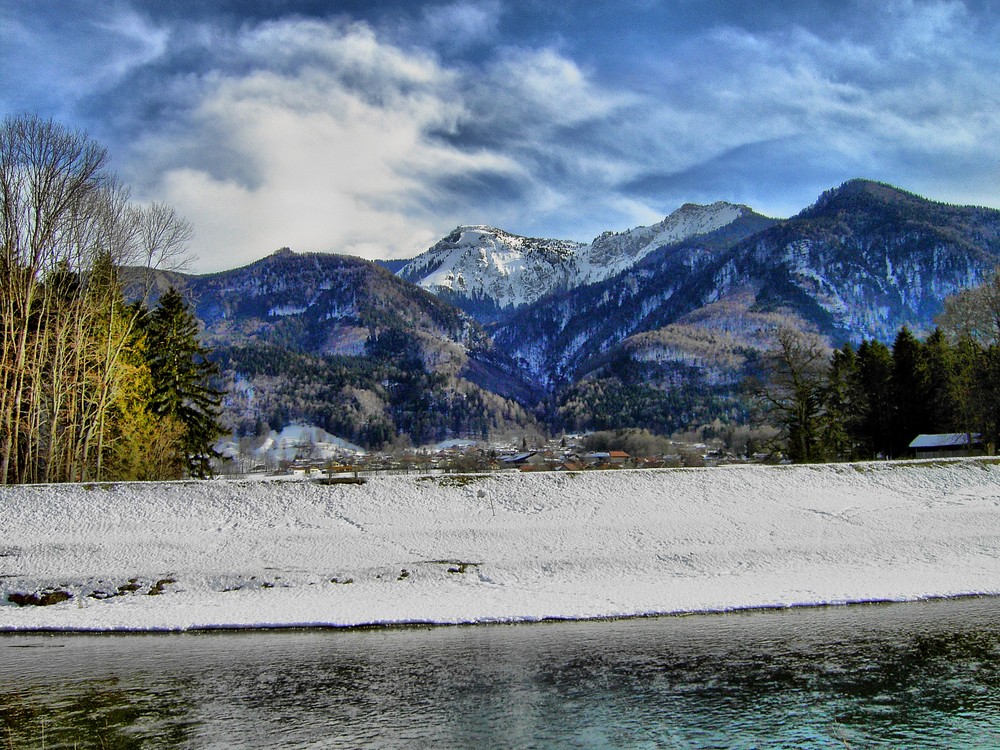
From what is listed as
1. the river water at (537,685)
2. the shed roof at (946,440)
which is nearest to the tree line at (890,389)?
the shed roof at (946,440)

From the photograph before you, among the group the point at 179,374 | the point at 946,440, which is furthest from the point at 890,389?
the point at 179,374

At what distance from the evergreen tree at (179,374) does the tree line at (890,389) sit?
3476 centimetres

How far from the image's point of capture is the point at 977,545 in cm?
2667

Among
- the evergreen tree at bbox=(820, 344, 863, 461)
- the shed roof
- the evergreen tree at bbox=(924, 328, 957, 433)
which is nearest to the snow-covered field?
the evergreen tree at bbox=(820, 344, 863, 461)

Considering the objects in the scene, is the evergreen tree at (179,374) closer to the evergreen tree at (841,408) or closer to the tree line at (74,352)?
the tree line at (74,352)

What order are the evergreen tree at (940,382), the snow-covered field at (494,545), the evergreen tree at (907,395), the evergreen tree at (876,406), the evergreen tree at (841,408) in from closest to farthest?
the snow-covered field at (494,545), the evergreen tree at (841,408), the evergreen tree at (940,382), the evergreen tree at (907,395), the evergreen tree at (876,406)

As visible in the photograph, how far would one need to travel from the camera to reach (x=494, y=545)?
26.2 m

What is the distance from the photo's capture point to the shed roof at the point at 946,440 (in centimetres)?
5248

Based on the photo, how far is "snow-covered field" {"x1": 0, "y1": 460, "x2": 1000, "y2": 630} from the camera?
22.5 m

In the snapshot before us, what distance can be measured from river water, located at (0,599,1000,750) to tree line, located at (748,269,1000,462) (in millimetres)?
26273

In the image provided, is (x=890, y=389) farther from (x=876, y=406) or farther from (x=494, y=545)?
(x=494, y=545)

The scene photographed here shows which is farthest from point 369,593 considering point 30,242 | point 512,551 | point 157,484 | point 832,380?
point 832,380

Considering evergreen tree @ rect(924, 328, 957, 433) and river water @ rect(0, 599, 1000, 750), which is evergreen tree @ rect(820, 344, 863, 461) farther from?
river water @ rect(0, 599, 1000, 750)

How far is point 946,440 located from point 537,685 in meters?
50.8
